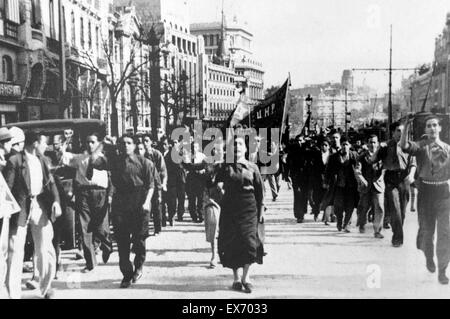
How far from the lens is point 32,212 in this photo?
257 inches

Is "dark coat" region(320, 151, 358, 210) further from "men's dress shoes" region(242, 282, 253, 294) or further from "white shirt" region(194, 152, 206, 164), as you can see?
"men's dress shoes" region(242, 282, 253, 294)

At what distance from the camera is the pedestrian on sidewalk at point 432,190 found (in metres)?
6.80

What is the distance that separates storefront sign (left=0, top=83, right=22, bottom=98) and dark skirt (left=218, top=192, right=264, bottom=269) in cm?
341

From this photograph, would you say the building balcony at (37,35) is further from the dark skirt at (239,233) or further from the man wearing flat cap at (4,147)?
the dark skirt at (239,233)

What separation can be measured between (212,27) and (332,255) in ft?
13.8

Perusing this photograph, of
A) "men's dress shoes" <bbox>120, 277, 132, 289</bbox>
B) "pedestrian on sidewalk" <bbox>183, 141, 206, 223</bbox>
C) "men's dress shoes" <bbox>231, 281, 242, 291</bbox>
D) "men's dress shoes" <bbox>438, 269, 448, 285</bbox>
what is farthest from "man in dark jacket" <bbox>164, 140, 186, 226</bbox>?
"men's dress shoes" <bbox>438, 269, 448, 285</bbox>

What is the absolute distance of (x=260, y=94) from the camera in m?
12.8

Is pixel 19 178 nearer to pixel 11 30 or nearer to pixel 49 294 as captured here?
pixel 49 294

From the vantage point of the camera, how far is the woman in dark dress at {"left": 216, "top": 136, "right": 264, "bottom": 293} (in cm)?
644

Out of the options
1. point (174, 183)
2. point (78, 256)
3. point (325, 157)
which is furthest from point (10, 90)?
point (325, 157)

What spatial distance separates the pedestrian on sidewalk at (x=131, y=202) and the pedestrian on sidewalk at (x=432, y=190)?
2975 millimetres

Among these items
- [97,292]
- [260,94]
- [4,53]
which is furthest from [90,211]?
[260,94]

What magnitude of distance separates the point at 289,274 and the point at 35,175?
3002 millimetres
